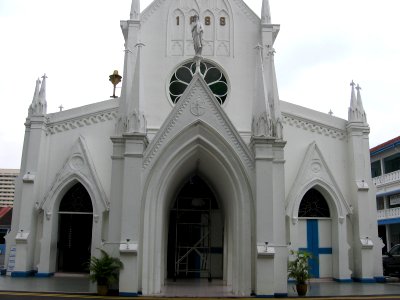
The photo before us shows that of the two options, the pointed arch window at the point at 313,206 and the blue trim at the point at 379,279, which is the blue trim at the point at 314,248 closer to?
the pointed arch window at the point at 313,206

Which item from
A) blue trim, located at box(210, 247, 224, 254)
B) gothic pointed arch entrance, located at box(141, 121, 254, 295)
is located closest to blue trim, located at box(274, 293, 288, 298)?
gothic pointed arch entrance, located at box(141, 121, 254, 295)

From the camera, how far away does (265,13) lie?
2092 centimetres

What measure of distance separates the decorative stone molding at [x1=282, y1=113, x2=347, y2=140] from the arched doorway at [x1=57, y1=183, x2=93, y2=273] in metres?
9.76

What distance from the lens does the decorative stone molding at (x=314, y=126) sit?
20.2 metres

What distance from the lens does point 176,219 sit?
18.8m

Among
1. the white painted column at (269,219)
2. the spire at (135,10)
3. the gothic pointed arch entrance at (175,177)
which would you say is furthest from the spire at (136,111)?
the spire at (135,10)

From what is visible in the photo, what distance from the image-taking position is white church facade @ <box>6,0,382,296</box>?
16297 mm

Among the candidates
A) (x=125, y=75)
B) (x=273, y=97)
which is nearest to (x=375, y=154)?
(x=273, y=97)

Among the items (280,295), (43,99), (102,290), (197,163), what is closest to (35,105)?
(43,99)

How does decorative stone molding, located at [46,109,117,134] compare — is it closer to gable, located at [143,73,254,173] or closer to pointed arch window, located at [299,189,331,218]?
gable, located at [143,73,254,173]

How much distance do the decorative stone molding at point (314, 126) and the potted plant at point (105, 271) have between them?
34.0ft

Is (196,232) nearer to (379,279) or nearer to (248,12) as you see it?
(379,279)

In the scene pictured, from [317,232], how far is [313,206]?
3.78ft

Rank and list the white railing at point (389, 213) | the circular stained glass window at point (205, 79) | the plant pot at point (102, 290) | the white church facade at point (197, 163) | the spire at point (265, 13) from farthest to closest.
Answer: the white railing at point (389, 213) < the spire at point (265, 13) < the circular stained glass window at point (205, 79) < the white church facade at point (197, 163) < the plant pot at point (102, 290)
